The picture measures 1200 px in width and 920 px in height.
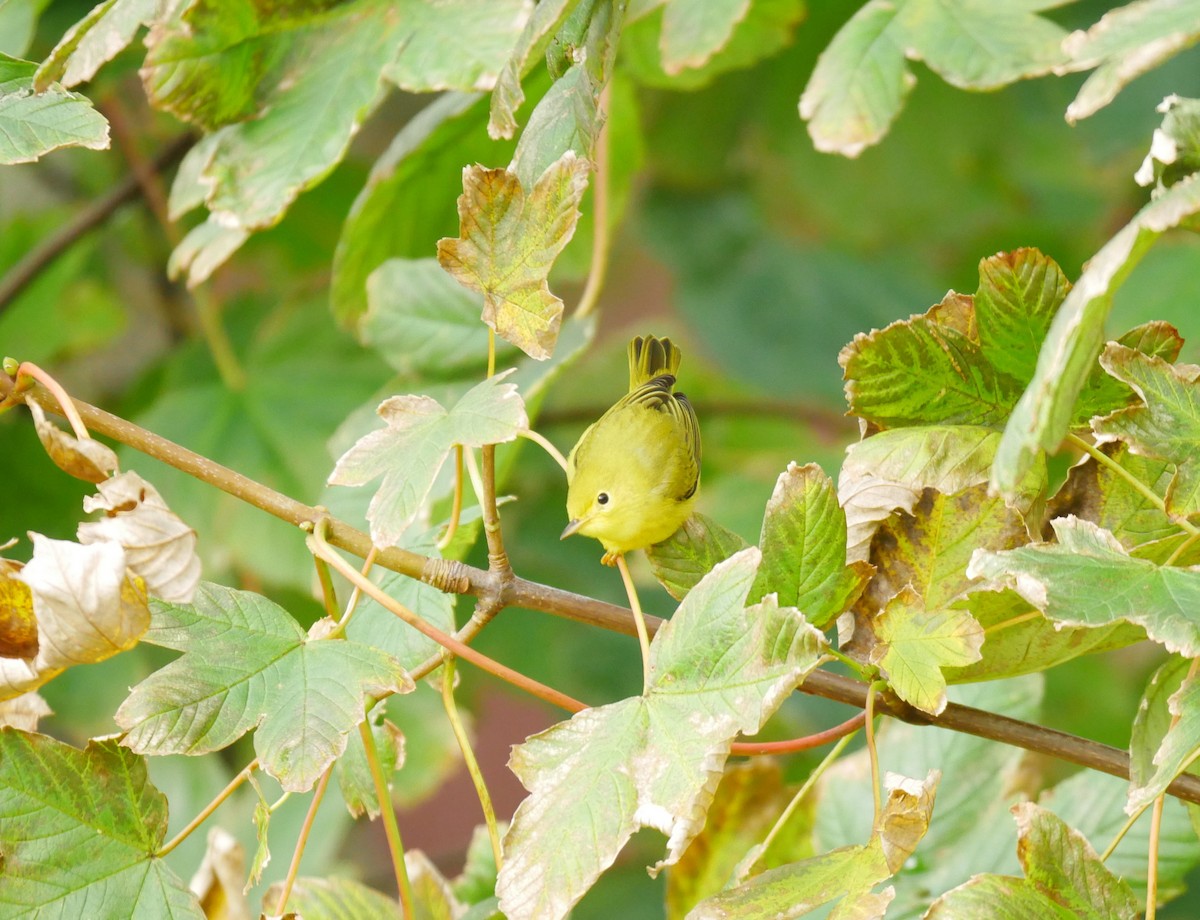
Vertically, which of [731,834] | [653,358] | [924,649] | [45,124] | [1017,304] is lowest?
[731,834]

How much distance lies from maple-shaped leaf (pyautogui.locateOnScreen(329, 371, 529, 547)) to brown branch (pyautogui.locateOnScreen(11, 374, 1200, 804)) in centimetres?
4

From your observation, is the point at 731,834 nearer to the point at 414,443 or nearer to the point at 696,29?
the point at 414,443

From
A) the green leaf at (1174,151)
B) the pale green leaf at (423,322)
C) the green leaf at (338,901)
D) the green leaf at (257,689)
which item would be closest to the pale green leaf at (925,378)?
the green leaf at (1174,151)

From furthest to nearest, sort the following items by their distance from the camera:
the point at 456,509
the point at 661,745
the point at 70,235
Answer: the point at 70,235
the point at 456,509
the point at 661,745

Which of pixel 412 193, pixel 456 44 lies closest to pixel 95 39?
pixel 456 44

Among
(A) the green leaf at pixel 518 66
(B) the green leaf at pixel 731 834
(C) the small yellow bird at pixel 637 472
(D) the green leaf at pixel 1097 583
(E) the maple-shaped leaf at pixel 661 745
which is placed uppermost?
(A) the green leaf at pixel 518 66

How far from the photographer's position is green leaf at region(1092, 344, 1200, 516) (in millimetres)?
457

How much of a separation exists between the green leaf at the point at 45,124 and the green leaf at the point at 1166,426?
1.36 feet

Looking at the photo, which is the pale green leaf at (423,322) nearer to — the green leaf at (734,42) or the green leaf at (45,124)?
the green leaf at (734,42)

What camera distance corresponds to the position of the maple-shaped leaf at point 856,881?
43cm

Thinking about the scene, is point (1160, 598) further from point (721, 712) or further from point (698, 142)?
point (698, 142)

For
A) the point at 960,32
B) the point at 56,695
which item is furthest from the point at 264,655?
the point at 56,695

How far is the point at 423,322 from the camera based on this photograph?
0.91 m

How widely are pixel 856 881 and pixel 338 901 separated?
298 millimetres
